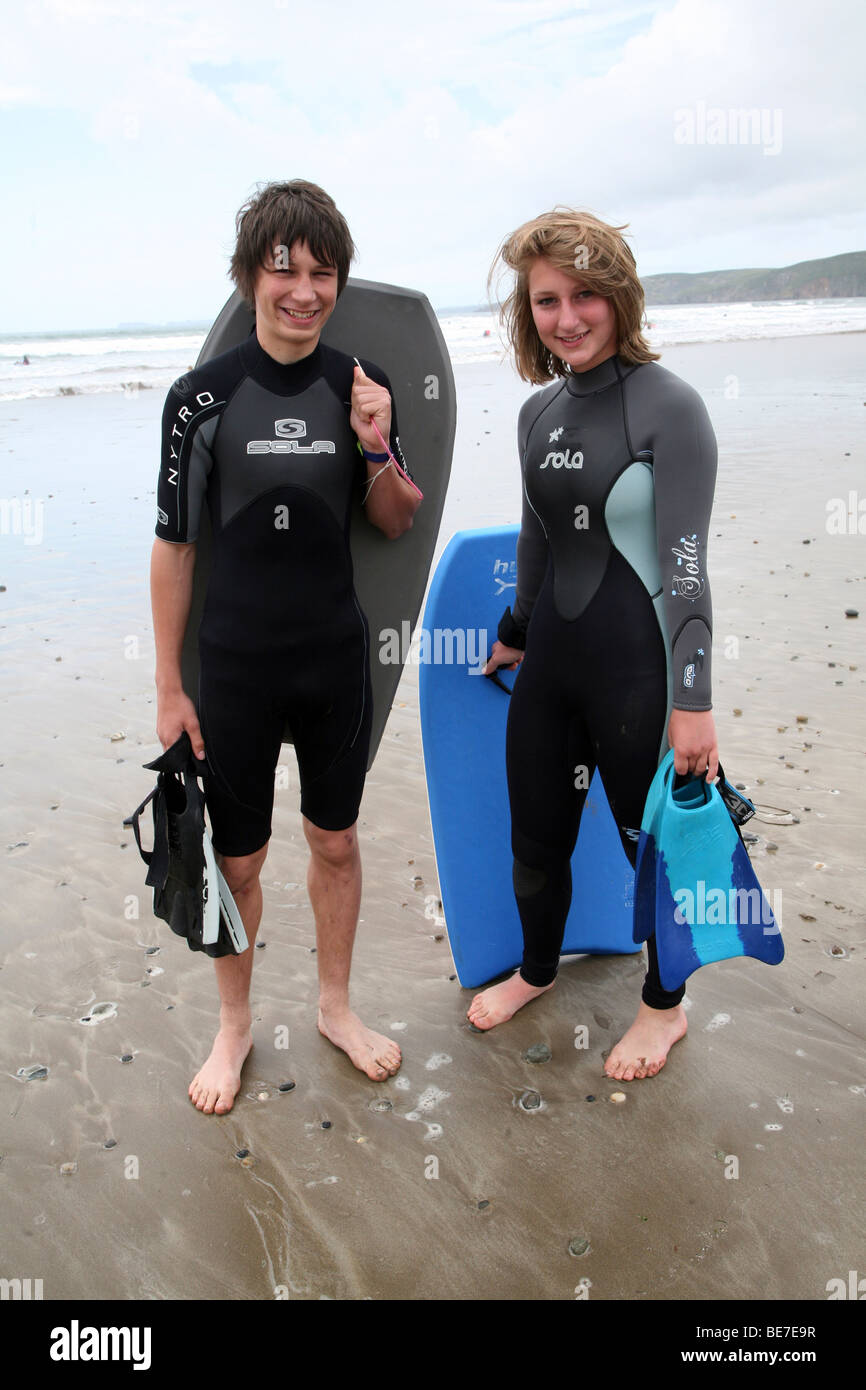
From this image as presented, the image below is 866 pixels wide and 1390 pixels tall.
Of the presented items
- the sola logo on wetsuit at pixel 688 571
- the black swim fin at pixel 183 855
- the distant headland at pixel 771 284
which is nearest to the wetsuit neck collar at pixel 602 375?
the sola logo on wetsuit at pixel 688 571

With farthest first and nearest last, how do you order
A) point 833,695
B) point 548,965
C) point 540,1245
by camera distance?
point 833,695, point 548,965, point 540,1245

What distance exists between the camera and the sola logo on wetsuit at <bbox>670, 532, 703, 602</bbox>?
1879mm

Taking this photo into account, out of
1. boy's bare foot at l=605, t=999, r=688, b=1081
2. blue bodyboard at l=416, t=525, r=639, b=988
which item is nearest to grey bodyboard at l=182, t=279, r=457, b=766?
blue bodyboard at l=416, t=525, r=639, b=988

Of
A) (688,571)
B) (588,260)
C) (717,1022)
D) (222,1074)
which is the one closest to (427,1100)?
(222,1074)

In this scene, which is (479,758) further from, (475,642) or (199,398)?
(199,398)

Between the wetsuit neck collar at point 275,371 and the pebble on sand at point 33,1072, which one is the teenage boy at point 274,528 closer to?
the wetsuit neck collar at point 275,371

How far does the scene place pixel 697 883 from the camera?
2074mm

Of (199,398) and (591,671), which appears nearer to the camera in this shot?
(199,398)

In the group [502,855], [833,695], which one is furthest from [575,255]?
[833,695]

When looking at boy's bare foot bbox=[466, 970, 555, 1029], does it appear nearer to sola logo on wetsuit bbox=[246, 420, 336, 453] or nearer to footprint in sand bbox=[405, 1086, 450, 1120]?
footprint in sand bbox=[405, 1086, 450, 1120]

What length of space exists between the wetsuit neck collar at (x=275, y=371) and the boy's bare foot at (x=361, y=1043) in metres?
1.47

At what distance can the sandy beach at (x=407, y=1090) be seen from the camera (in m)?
1.85

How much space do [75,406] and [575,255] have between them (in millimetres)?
12926

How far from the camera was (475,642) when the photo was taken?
2.58 m
